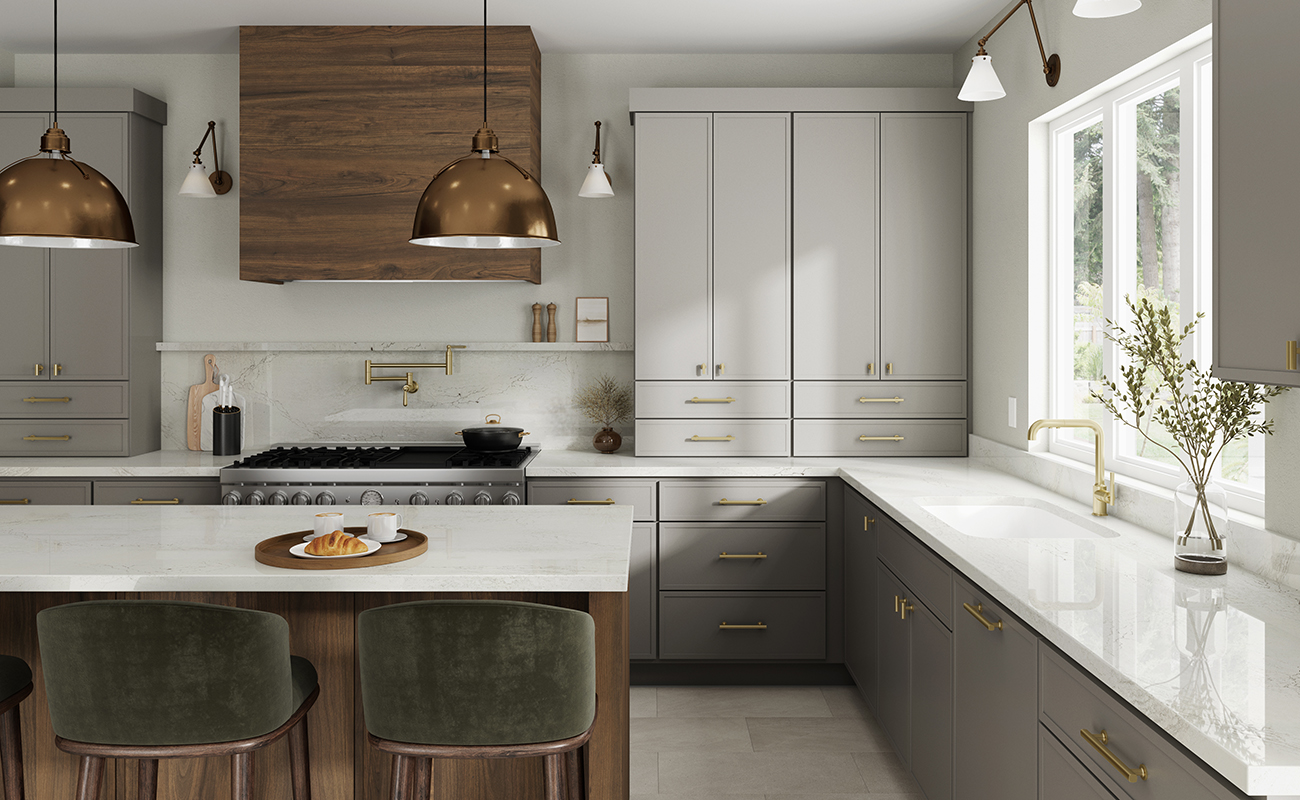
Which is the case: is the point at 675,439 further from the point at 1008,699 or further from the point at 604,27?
the point at 1008,699

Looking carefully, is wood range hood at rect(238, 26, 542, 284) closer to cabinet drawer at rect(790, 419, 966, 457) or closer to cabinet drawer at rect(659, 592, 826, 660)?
cabinet drawer at rect(790, 419, 966, 457)

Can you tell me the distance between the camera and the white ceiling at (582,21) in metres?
3.62

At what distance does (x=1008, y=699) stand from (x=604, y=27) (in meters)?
3.13

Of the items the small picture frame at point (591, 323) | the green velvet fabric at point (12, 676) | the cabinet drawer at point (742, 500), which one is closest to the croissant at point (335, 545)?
the green velvet fabric at point (12, 676)

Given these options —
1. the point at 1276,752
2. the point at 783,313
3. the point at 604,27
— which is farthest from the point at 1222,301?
the point at 604,27

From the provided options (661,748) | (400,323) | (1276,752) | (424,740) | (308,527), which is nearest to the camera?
(1276,752)

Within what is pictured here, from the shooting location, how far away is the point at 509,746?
176 cm

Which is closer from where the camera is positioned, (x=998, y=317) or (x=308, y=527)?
(x=308, y=527)

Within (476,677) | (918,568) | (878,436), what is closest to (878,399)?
(878,436)

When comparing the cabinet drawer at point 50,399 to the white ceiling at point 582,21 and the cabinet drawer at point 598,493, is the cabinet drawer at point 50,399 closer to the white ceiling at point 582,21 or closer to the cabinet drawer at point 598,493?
the white ceiling at point 582,21

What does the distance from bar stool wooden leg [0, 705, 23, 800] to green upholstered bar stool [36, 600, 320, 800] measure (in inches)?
13.0

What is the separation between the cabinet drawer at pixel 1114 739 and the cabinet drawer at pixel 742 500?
1.97 m

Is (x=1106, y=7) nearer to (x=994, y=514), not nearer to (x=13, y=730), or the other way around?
(x=994, y=514)

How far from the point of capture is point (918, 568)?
2617 mm
